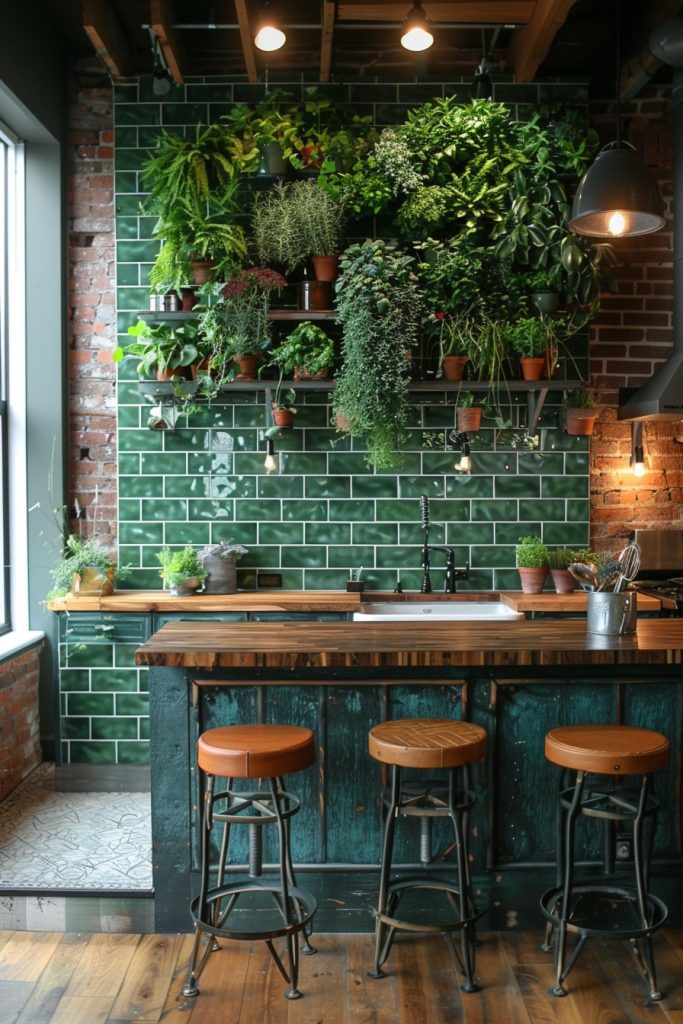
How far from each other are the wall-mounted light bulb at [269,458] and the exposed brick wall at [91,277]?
0.90 meters

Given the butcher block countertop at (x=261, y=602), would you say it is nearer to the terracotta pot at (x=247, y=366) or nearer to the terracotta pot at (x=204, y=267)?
the terracotta pot at (x=247, y=366)

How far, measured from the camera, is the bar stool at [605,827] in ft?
9.50

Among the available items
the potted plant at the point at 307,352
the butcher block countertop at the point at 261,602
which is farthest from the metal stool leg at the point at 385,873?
the potted plant at the point at 307,352

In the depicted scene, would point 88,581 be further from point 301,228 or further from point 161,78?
point 161,78

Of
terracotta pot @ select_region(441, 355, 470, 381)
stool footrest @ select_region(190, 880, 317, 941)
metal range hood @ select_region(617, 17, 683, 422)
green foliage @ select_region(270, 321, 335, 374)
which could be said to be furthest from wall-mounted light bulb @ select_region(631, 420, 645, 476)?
stool footrest @ select_region(190, 880, 317, 941)

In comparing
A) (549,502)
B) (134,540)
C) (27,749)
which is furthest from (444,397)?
(27,749)

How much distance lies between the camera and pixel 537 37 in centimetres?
458

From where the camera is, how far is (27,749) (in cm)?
491

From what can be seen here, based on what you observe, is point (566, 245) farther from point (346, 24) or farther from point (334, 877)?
point (334, 877)

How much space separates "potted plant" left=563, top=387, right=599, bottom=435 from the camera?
16.6 ft

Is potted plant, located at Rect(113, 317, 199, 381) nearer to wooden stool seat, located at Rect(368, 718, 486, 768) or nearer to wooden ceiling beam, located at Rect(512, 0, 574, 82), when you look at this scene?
wooden ceiling beam, located at Rect(512, 0, 574, 82)

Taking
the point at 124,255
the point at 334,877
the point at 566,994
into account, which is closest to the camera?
the point at 566,994

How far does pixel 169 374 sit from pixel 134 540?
0.96 m

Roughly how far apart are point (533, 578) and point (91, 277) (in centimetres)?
295
